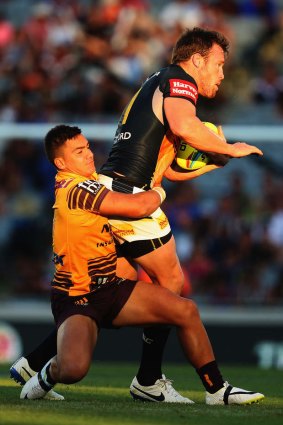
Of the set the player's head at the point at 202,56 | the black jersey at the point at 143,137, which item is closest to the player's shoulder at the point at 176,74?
the black jersey at the point at 143,137

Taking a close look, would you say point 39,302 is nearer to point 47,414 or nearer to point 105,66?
point 105,66

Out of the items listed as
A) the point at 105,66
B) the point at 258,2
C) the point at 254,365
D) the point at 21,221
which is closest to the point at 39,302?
the point at 21,221

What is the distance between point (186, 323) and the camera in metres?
6.29

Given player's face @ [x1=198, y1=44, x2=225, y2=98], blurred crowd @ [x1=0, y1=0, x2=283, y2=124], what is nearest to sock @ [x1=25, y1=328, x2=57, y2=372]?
player's face @ [x1=198, y1=44, x2=225, y2=98]

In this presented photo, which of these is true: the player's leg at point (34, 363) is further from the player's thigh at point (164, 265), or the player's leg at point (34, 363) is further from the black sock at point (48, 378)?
the player's thigh at point (164, 265)

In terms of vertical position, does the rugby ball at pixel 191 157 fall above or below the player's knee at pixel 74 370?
above

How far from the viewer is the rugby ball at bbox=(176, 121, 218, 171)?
6.95 m

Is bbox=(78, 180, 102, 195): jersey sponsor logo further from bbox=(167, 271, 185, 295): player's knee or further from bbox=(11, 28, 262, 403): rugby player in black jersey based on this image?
bbox=(167, 271, 185, 295): player's knee

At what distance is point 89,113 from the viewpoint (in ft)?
45.7

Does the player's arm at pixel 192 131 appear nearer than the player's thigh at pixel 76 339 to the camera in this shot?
No

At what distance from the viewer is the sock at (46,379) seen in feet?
20.7

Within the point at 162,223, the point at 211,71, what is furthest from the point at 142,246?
the point at 211,71

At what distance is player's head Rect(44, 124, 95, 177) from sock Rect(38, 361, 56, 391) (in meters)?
1.19

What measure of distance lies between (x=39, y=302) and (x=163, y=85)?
639 cm
